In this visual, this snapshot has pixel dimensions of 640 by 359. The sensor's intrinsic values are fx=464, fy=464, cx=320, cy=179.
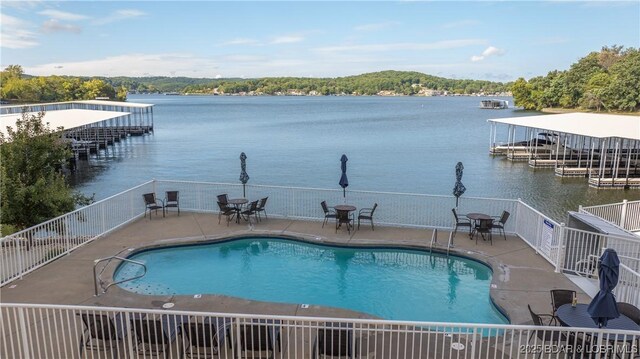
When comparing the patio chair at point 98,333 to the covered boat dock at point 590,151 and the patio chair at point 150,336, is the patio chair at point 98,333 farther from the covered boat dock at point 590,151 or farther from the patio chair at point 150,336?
the covered boat dock at point 590,151

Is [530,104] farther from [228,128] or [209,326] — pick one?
[209,326]

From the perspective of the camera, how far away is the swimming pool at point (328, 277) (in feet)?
34.0

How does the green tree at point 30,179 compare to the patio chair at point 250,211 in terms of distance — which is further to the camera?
the patio chair at point 250,211

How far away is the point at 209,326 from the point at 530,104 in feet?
418

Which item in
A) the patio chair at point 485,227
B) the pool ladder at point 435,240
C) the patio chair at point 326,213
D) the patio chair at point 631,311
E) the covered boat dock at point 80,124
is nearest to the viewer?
the patio chair at point 631,311

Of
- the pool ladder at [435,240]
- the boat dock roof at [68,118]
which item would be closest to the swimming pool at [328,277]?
the pool ladder at [435,240]

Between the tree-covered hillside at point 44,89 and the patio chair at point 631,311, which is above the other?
the tree-covered hillside at point 44,89

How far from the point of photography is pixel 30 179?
12836 mm

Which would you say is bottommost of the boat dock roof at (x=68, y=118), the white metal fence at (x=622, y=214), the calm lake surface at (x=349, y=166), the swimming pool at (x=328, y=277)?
the calm lake surface at (x=349, y=166)

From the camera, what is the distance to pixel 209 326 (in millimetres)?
6734

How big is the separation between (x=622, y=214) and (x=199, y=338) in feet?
46.3

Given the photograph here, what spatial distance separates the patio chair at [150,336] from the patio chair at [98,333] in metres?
0.31

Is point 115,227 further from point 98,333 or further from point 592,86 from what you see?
point 592,86

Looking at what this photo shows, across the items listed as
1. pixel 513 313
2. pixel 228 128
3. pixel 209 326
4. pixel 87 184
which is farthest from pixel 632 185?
pixel 228 128
